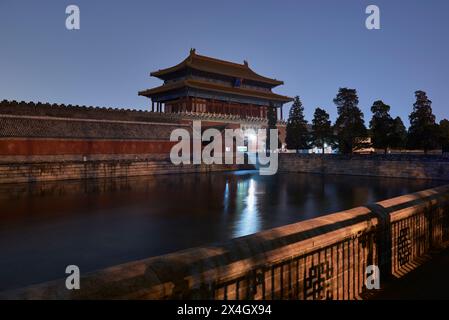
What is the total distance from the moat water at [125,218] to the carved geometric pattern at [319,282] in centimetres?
440

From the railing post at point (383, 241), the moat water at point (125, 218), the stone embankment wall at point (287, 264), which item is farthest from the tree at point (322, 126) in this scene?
the railing post at point (383, 241)

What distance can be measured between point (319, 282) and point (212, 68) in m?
39.9

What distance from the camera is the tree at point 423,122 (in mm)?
30734

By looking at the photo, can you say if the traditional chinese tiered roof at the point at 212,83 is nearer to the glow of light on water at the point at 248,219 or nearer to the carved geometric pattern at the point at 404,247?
the glow of light on water at the point at 248,219

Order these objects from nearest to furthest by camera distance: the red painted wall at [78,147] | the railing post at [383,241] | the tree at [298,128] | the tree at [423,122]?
the railing post at [383,241] < the red painted wall at [78,147] < the tree at [423,122] < the tree at [298,128]

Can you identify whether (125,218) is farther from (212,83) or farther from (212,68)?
(212,68)

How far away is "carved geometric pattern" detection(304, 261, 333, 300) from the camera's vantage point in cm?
480

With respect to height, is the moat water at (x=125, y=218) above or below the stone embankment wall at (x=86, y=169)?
below

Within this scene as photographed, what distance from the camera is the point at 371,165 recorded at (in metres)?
30.0

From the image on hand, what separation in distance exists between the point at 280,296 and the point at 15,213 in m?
12.0

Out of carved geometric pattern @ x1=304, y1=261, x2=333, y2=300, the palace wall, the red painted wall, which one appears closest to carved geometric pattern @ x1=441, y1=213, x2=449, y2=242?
carved geometric pattern @ x1=304, y1=261, x2=333, y2=300

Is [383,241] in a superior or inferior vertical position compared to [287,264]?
inferior

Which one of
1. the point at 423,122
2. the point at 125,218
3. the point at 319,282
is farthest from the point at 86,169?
the point at 423,122

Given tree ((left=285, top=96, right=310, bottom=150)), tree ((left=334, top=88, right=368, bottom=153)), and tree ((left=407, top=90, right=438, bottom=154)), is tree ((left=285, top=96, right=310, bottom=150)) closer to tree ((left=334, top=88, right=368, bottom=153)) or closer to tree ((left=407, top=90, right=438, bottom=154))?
tree ((left=334, top=88, right=368, bottom=153))
